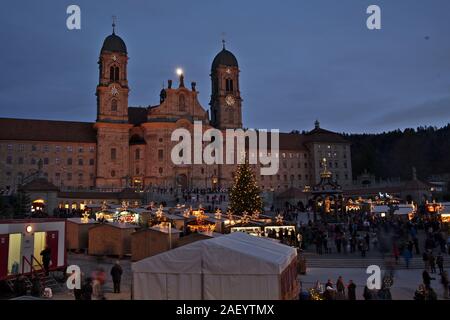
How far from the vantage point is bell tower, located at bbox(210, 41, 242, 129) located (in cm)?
7019

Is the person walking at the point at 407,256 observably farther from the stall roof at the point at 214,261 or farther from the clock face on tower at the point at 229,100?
the clock face on tower at the point at 229,100

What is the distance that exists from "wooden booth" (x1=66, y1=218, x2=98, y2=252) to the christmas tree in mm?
11079

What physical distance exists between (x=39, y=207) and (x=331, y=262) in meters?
31.4

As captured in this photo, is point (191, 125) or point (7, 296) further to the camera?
point (191, 125)

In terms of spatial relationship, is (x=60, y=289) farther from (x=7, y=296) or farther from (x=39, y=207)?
(x=39, y=207)

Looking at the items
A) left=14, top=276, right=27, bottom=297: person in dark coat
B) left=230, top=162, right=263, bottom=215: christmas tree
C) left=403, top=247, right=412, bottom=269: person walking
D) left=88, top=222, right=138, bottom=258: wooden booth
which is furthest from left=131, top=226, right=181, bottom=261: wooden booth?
left=230, top=162, right=263, bottom=215: christmas tree

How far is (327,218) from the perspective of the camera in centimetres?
3566

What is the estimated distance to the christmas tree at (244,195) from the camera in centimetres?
3192

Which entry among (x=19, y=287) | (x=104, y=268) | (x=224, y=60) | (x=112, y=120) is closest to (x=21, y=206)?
(x=104, y=268)

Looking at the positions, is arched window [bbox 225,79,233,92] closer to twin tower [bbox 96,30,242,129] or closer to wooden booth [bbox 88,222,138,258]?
twin tower [bbox 96,30,242,129]

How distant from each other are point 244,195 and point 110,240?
12.0 m

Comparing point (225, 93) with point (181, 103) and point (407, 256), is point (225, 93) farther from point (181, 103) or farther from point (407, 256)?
point (407, 256)
